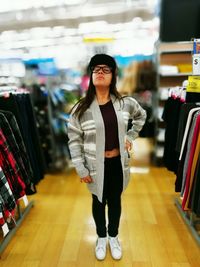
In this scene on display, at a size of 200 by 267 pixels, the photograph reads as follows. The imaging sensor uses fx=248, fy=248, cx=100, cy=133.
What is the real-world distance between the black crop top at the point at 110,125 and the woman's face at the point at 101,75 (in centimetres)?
16

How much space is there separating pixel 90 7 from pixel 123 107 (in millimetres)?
5121

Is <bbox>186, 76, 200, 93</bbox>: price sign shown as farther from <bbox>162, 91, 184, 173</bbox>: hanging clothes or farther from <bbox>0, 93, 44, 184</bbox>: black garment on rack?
<bbox>0, 93, 44, 184</bbox>: black garment on rack

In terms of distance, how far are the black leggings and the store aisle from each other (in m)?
0.24

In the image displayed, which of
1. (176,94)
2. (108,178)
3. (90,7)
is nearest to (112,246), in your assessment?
(108,178)

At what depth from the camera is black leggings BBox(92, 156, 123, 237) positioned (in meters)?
1.79

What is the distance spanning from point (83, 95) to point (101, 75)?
245 centimetres

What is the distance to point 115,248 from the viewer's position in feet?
6.56

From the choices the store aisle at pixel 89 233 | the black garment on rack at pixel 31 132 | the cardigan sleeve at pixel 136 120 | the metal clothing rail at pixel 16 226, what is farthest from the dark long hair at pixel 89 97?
the metal clothing rail at pixel 16 226

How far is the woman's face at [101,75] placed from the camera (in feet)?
5.37

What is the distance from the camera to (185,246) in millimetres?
2102

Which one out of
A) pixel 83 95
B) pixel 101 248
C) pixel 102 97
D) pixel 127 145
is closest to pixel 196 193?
pixel 127 145

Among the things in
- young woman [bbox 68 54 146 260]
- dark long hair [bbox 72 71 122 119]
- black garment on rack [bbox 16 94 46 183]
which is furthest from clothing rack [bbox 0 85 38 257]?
dark long hair [bbox 72 71 122 119]

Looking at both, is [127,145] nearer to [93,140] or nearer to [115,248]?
[93,140]

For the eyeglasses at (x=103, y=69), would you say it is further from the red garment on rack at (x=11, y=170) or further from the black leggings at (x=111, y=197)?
the red garment on rack at (x=11, y=170)
